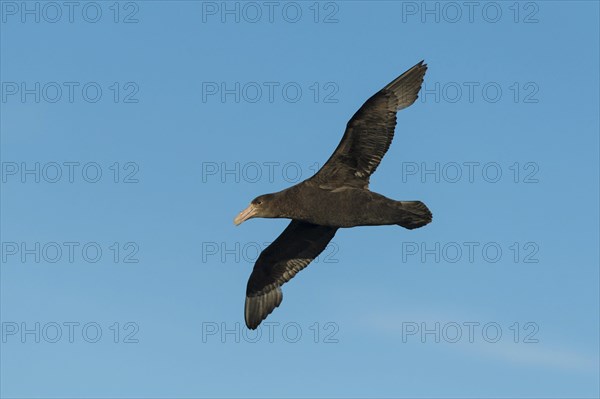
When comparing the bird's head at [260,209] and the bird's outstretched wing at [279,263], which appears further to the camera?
the bird's outstretched wing at [279,263]

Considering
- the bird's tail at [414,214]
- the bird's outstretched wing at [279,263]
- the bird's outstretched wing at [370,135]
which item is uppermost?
the bird's outstretched wing at [370,135]

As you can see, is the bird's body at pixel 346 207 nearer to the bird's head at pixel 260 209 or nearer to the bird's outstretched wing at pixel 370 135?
the bird's head at pixel 260 209

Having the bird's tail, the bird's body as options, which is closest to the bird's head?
the bird's body

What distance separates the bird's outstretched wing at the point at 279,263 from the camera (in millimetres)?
20984

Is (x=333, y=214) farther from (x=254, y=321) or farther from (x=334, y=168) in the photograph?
(x=254, y=321)

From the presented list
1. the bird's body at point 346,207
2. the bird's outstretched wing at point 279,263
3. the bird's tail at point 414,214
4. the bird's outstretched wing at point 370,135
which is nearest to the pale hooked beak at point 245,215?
the bird's body at point 346,207

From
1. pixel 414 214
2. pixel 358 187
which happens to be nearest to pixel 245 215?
pixel 358 187

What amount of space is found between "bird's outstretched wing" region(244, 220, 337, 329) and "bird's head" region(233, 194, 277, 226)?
1.94 metres

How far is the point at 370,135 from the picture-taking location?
18922mm

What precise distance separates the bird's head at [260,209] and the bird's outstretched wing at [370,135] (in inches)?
33.3

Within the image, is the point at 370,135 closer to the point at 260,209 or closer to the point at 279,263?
the point at 260,209

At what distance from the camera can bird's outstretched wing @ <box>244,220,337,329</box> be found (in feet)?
68.8

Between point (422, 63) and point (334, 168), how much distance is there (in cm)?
242

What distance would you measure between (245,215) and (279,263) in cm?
265
